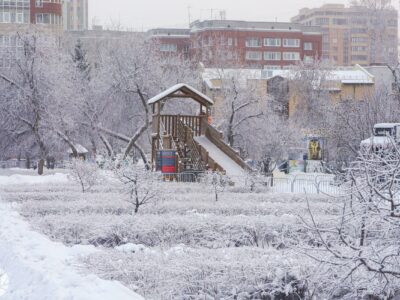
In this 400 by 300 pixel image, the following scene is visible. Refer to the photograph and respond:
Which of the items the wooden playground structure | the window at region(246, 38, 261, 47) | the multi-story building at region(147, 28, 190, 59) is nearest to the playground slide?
the wooden playground structure

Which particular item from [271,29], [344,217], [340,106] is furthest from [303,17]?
[344,217]

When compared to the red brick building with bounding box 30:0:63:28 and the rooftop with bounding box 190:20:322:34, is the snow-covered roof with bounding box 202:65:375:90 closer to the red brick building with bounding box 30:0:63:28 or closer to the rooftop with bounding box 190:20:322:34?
the red brick building with bounding box 30:0:63:28

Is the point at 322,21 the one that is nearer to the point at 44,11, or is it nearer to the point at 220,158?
the point at 44,11

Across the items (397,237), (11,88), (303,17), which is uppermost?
(303,17)

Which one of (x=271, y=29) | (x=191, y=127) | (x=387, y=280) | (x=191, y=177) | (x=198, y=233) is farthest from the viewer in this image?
(x=271, y=29)

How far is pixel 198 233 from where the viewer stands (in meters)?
16.7

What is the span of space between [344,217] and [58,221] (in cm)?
953

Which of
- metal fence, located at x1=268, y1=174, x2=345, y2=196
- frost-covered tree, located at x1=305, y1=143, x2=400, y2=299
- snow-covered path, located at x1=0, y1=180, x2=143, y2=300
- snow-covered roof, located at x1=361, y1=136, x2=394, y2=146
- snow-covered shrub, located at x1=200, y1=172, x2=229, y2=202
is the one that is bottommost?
metal fence, located at x1=268, y1=174, x2=345, y2=196

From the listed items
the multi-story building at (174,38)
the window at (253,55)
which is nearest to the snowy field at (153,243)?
→ the window at (253,55)

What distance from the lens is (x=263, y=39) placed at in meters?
99.1

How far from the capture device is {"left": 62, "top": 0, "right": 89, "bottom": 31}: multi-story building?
14462cm

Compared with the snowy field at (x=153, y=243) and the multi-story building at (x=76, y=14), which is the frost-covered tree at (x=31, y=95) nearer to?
the snowy field at (x=153, y=243)

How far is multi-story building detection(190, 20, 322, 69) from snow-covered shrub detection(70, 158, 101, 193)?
69608 mm

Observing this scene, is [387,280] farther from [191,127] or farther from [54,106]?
[54,106]
